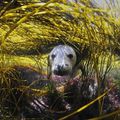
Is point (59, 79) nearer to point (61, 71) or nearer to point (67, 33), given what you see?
point (61, 71)

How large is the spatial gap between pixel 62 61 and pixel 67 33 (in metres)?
0.46

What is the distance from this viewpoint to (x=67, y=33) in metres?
3.30

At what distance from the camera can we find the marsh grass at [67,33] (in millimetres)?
2990

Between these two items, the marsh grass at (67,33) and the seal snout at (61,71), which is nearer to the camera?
the marsh grass at (67,33)

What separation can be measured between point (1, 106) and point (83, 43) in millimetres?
759

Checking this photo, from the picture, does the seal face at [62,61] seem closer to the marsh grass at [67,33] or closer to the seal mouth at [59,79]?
the seal mouth at [59,79]

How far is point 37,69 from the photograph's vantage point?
3.68 metres

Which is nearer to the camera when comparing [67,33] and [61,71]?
[67,33]

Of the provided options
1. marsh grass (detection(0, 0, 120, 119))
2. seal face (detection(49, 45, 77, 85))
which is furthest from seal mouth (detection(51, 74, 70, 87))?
marsh grass (detection(0, 0, 120, 119))

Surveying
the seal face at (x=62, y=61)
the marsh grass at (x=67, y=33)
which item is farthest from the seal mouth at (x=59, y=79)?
the marsh grass at (x=67, y=33)

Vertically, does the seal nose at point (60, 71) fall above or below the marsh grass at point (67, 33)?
below

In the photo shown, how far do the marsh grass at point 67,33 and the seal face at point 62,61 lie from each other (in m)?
0.14

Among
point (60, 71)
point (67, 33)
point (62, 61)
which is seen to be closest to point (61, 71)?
A: point (60, 71)

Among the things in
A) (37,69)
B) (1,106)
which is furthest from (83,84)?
(1,106)
